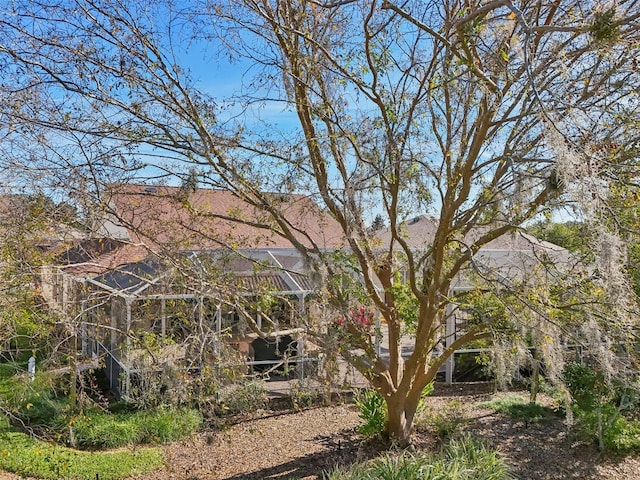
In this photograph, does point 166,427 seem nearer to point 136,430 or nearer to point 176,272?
point 136,430

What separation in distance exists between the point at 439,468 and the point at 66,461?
419cm

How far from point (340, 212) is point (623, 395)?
3975 mm

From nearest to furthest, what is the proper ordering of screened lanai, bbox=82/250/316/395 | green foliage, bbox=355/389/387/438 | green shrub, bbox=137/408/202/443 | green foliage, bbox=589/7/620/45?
green foliage, bbox=589/7/620/45, screened lanai, bbox=82/250/316/395, green foliage, bbox=355/389/387/438, green shrub, bbox=137/408/202/443

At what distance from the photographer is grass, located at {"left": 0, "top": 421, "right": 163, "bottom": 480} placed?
555 cm

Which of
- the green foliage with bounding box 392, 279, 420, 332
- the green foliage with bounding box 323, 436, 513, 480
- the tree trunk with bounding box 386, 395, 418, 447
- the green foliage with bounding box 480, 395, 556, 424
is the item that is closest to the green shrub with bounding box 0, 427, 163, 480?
the green foliage with bounding box 323, 436, 513, 480

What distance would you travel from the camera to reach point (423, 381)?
6023mm

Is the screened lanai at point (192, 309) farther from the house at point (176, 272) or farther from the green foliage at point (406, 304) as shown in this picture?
the green foliage at point (406, 304)

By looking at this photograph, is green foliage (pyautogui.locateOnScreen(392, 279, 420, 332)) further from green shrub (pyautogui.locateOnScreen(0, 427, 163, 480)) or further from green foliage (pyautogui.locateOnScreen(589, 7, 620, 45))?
green foliage (pyautogui.locateOnScreen(589, 7, 620, 45))

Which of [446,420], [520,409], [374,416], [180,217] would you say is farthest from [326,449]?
[180,217]

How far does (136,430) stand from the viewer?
655 cm

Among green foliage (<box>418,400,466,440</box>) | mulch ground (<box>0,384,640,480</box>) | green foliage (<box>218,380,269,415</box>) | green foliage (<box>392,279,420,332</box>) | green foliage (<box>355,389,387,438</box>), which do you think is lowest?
mulch ground (<box>0,384,640,480</box>)

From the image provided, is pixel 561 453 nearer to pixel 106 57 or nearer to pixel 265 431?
pixel 265 431

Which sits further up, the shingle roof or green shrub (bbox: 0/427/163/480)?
the shingle roof

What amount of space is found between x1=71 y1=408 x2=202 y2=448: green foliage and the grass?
209 mm
